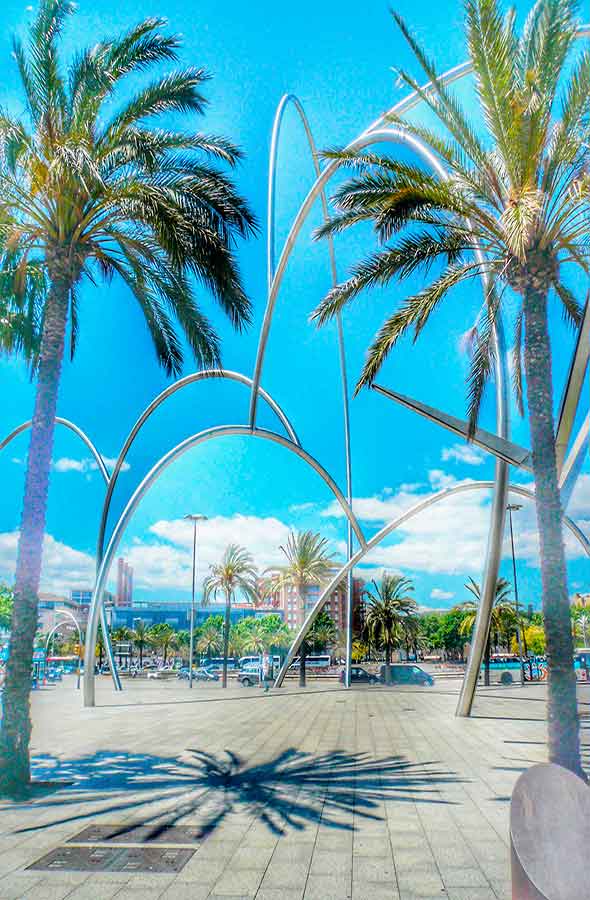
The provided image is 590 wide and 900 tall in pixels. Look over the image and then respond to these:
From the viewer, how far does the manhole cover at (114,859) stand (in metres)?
6.05

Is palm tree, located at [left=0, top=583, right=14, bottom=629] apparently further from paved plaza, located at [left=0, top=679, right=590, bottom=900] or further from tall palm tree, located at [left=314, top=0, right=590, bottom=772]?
tall palm tree, located at [left=314, top=0, right=590, bottom=772]

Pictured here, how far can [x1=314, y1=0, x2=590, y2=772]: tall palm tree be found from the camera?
8961mm

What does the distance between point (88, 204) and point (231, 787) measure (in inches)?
341

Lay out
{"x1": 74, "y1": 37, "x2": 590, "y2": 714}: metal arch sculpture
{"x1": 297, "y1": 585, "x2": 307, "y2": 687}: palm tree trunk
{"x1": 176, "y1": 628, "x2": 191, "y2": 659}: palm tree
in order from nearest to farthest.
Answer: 1. {"x1": 74, "y1": 37, "x2": 590, "y2": 714}: metal arch sculpture
2. {"x1": 297, "y1": 585, "x2": 307, "y2": 687}: palm tree trunk
3. {"x1": 176, "y1": 628, "x2": 191, "y2": 659}: palm tree

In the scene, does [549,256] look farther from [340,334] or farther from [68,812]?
[340,334]

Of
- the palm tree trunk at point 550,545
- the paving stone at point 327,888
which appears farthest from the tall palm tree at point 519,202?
the paving stone at point 327,888

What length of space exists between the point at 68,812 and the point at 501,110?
10312 mm

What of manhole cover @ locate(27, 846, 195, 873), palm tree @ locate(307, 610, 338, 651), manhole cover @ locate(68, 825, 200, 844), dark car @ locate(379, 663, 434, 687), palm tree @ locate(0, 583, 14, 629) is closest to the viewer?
manhole cover @ locate(27, 846, 195, 873)

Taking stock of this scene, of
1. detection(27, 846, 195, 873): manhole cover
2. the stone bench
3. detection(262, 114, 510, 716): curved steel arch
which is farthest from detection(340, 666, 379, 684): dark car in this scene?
the stone bench

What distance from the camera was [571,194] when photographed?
9594 mm

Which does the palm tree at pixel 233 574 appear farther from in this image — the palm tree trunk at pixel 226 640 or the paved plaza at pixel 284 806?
the paved plaza at pixel 284 806

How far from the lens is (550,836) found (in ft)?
12.6

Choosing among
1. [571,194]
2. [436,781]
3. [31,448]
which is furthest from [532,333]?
[31,448]

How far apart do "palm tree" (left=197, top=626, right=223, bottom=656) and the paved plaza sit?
78.1m
